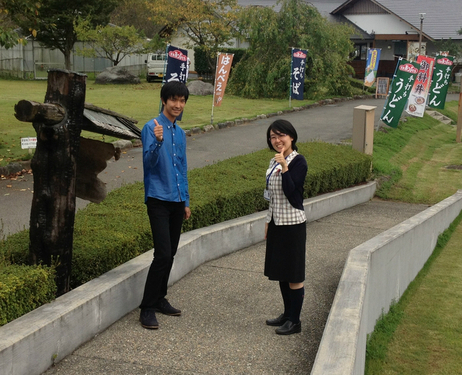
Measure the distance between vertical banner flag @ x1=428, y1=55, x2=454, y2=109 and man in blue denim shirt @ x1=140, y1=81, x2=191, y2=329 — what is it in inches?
810

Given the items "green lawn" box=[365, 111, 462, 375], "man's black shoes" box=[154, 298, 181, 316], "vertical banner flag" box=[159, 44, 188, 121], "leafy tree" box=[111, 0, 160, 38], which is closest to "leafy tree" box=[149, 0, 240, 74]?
"leafy tree" box=[111, 0, 160, 38]

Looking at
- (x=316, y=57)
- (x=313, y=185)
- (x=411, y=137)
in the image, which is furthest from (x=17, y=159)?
(x=316, y=57)

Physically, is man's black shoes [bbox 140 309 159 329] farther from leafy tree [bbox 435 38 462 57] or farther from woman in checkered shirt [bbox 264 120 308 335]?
leafy tree [bbox 435 38 462 57]

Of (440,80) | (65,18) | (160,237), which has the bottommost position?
(160,237)

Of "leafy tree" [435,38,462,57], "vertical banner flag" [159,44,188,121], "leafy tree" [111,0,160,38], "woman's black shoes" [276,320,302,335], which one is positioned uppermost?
"leafy tree" [111,0,160,38]

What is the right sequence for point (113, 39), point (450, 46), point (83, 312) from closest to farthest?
point (83, 312) < point (113, 39) < point (450, 46)

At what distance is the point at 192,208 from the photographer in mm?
6594

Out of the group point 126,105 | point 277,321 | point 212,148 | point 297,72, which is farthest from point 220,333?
point 297,72

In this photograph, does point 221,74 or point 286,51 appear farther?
point 286,51

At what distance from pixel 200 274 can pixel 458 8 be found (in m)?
42.4

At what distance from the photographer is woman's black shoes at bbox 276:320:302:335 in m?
4.53

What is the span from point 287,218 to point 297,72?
19.6m

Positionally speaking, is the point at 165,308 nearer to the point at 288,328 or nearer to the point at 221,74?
the point at 288,328

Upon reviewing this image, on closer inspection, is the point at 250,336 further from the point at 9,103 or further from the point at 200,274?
the point at 9,103
